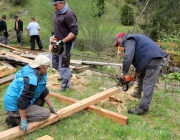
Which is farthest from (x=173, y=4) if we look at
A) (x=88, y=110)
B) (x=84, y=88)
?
(x=88, y=110)

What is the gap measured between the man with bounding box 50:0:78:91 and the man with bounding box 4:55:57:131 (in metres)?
1.59

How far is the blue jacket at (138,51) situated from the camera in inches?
173

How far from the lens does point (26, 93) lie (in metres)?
3.38

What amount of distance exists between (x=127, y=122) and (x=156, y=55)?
1315 millimetres

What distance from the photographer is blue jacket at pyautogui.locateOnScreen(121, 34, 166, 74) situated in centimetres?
441

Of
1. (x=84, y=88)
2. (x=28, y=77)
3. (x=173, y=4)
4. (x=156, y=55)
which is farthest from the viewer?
(x=173, y=4)

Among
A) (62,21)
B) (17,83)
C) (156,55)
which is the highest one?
(62,21)

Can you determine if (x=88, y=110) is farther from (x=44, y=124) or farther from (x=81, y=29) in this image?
(x=81, y=29)

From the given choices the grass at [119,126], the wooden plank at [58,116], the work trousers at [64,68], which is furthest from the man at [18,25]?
the wooden plank at [58,116]

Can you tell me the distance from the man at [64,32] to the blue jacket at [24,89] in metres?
1.72

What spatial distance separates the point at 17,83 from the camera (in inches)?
137

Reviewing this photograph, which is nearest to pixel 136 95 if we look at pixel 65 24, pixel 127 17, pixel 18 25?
pixel 65 24

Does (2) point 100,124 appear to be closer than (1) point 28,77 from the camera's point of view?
No

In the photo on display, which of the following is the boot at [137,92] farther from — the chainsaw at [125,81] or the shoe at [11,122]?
the shoe at [11,122]
